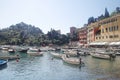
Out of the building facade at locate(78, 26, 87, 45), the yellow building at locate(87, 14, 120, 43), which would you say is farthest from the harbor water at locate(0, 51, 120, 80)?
the building facade at locate(78, 26, 87, 45)

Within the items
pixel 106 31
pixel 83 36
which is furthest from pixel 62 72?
pixel 83 36

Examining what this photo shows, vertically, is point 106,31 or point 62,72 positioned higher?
point 106,31

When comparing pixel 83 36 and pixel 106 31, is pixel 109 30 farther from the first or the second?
pixel 83 36

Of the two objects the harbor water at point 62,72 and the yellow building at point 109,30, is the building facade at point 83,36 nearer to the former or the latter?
the yellow building at point 109,30

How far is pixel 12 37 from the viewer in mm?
169500

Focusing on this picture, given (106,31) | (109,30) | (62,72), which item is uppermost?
(109,30)

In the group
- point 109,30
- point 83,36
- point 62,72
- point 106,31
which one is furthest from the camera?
point 83,36

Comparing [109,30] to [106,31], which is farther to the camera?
[106,31]

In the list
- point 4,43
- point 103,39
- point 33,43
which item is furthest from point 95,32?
point 4,43

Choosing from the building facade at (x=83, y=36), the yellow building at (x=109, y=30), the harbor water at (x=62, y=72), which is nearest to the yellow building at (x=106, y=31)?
the yellow building at (x=109, y=30)

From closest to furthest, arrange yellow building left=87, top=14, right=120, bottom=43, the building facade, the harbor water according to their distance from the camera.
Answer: the harbor water, yellow building left=87, top=14, right=120, bottom=43, the building facade

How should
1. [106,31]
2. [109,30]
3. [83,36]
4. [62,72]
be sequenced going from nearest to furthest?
[62,72]
[109,30]
[106,31]
[83,36]

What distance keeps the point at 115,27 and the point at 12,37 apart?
3747 inches

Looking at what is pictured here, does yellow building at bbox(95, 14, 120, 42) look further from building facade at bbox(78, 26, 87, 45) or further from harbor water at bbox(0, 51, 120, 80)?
harbor water at bbox(0, 51, 120, 80)
